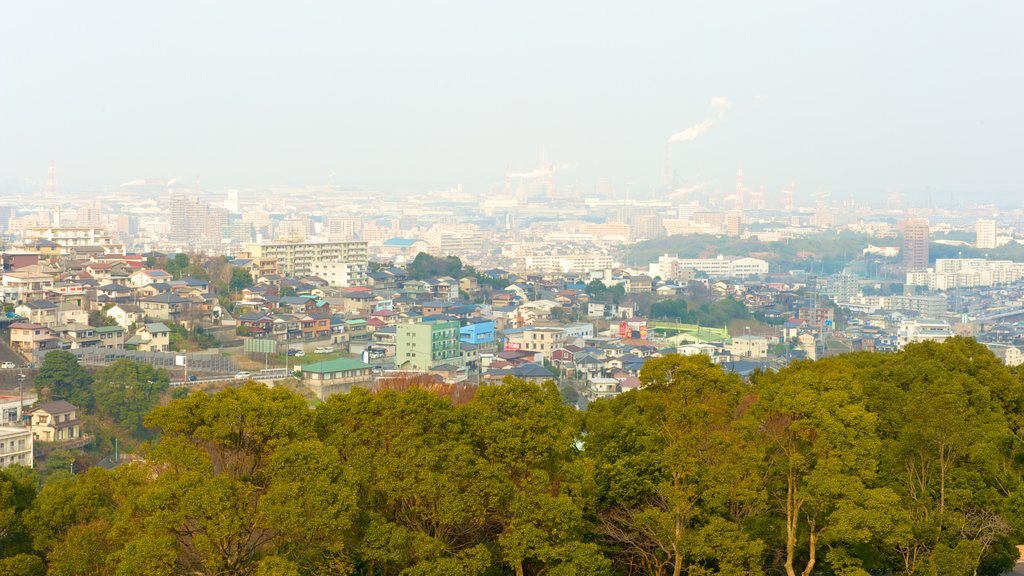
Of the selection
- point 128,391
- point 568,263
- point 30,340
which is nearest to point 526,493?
point 128,391

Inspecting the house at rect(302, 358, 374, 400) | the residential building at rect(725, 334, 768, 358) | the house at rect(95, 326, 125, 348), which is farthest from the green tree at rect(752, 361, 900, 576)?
the residential building at rect(725, 334, 768, 358)

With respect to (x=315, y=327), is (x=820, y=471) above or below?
above

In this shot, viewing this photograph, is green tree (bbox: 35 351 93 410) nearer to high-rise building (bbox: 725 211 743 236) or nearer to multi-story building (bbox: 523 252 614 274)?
multi-story building (bbox: 523 252 614 274)

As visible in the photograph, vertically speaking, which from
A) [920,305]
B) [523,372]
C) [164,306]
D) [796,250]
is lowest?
[920,305]

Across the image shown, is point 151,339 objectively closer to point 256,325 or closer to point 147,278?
point 256,325

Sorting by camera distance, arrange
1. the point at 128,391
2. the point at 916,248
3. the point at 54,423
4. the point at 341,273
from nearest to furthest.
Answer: the point at 54,423 < the point at 128,391 < the point at 341,273 < the point at 916,248

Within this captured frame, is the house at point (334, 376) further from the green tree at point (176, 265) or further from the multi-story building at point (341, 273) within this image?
the multi-story building at point (341, 273)

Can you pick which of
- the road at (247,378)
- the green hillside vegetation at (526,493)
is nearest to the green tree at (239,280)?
the road at (247,378)
